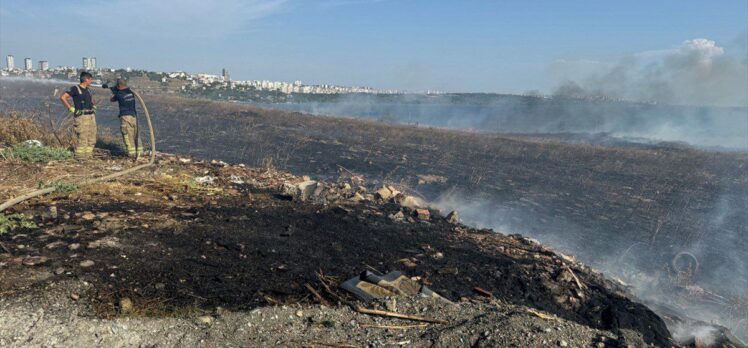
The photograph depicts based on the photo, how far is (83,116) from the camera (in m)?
8.16

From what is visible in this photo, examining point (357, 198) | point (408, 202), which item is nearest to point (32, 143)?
point (357, 198)

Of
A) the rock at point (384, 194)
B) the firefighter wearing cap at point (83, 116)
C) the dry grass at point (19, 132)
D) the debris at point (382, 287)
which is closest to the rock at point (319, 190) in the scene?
the rock at point (384, 194)

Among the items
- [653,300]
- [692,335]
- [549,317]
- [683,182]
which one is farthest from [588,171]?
[549,317]

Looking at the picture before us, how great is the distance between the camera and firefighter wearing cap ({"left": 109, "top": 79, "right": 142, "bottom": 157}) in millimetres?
8609

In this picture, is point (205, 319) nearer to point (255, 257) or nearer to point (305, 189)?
point (255, 257)

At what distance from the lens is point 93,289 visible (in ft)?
12.3

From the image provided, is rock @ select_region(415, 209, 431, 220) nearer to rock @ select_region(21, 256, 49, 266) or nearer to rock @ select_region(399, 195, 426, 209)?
rock @ select_region(399, 195, 426, 209)

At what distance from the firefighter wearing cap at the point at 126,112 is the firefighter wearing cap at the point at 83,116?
1.50 ft

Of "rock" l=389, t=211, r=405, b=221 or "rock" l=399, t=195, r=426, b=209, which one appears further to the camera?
"rock" l=399, t=195, r=426, b=209

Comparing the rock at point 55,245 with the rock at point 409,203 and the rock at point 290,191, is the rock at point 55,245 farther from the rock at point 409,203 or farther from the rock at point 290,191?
the rock at point 409,203

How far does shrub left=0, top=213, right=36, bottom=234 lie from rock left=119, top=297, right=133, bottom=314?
2.22 metres

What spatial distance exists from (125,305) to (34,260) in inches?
53.1

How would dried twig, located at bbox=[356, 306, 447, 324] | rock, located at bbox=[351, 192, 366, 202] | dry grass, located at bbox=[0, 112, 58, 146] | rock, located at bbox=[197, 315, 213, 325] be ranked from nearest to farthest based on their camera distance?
rock, located at bbox=[197, 315, 213, 325] → dried twig, located at bbox=[356, 306, 447, 324] → rock, located at bbox=[351, 192, 366, 202] → dry grass, located at bbox=[0, 112, 58, 146]

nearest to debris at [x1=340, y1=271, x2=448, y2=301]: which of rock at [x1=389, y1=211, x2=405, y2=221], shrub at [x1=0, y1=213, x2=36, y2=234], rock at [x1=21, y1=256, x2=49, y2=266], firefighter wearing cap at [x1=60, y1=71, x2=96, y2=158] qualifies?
rock at [x1=389, y1=211, x2=405, y2=221]
